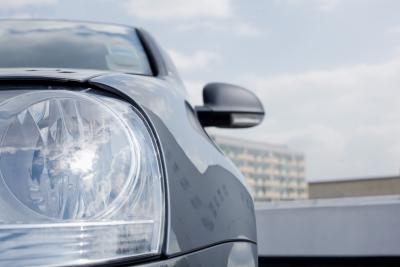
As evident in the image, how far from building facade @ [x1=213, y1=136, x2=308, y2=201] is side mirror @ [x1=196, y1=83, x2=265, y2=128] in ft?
310

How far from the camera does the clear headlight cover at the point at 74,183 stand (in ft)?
3.81

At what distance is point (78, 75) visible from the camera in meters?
1.45

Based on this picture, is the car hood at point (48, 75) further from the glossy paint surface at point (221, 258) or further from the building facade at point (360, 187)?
the building facade at point (360, 187)

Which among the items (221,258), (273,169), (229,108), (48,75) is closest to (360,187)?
(229,108)

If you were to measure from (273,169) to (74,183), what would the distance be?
11722cm

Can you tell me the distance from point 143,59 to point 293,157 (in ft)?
383

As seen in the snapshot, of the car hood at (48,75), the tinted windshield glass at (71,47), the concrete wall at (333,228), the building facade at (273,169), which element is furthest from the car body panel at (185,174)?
the building facade at (273,169)

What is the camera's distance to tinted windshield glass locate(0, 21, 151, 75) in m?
2.33

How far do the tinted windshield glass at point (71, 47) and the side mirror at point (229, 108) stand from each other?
25cm

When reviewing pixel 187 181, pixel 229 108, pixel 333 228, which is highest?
pixel 229 108

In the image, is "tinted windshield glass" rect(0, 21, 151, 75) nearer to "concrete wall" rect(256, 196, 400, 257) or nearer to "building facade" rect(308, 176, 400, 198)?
"concrete wall" rect(256, 196, 400, 257)

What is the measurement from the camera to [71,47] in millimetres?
2510

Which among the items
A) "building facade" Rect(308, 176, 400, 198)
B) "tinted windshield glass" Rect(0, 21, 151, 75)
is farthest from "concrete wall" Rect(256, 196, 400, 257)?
"building facade" Rect(308, 176, 400, 198)

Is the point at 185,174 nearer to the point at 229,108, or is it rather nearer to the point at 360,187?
the point at 229,108
